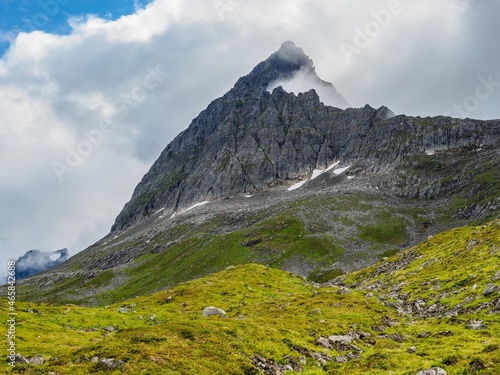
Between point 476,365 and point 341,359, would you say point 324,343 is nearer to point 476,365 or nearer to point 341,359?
point 341,359

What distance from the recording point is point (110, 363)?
23.9 m

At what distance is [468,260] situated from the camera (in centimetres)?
6244

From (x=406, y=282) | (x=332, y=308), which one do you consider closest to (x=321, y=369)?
(x=332, y=308)

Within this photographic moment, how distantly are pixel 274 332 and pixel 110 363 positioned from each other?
14.9 metres

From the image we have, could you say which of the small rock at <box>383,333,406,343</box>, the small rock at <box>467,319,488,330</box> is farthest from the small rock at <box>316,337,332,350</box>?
the small rock at <box>467,319,488,330</box>

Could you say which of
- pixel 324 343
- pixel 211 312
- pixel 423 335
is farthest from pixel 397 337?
pixel 211 312

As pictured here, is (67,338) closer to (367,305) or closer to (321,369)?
(321,369)

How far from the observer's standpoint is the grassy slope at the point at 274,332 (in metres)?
25.1

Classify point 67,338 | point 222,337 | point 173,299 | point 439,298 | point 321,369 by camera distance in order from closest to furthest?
point 321,369, point 222,337, point 67,338, point 439,298, point 173,299

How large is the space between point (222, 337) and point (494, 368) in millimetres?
18201

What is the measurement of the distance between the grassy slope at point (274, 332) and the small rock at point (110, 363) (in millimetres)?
413

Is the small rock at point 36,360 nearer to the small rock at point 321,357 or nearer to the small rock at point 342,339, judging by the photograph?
the small rock at point 321,357

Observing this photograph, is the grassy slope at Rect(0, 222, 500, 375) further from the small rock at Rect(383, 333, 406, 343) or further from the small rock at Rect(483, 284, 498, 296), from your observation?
the small rock at Rect(483, 284, 498, 296)

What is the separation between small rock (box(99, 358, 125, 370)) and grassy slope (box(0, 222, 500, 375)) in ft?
1.36
